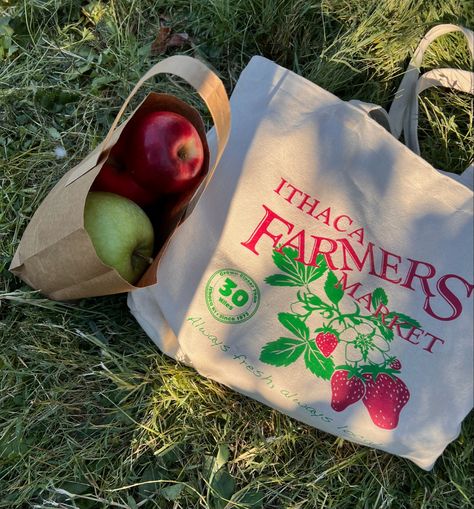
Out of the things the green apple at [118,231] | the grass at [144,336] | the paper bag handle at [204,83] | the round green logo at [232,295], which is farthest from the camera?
the grass at [144,336]

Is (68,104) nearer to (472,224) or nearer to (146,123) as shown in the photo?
(146,123)

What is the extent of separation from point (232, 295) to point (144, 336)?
0.34 meters

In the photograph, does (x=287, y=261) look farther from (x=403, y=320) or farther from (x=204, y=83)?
(x=204, y=83)

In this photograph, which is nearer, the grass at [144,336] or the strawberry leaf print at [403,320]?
the strawberry leaf print at [403,320]

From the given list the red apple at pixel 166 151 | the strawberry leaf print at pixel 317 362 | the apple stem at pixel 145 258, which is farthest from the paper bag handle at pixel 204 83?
the strawberry leaf print at pixel 317 362

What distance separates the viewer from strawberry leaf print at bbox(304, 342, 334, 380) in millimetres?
1247

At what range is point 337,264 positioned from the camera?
4.05 ft

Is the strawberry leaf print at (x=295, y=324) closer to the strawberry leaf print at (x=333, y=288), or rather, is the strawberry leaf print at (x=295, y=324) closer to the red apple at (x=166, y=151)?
the strawberry leaf print at (x=333, y=288)

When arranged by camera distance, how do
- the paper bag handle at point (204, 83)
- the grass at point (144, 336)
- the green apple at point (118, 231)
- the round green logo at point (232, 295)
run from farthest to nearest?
the grass at point (144, 336), the round green logo at point (232, 295), the green apple at point (118, 231), the paper bag handle at point (204, 83)

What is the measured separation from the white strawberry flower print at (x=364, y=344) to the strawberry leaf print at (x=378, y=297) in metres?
0.05

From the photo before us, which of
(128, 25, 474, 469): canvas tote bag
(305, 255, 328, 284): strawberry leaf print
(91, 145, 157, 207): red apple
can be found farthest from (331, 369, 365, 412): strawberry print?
(91, 145, 157, 207): red apple

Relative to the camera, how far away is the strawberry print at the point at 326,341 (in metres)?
1.24

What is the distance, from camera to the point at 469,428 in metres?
1.51

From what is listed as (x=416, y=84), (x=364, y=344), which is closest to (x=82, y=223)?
(x=364, y=344)
